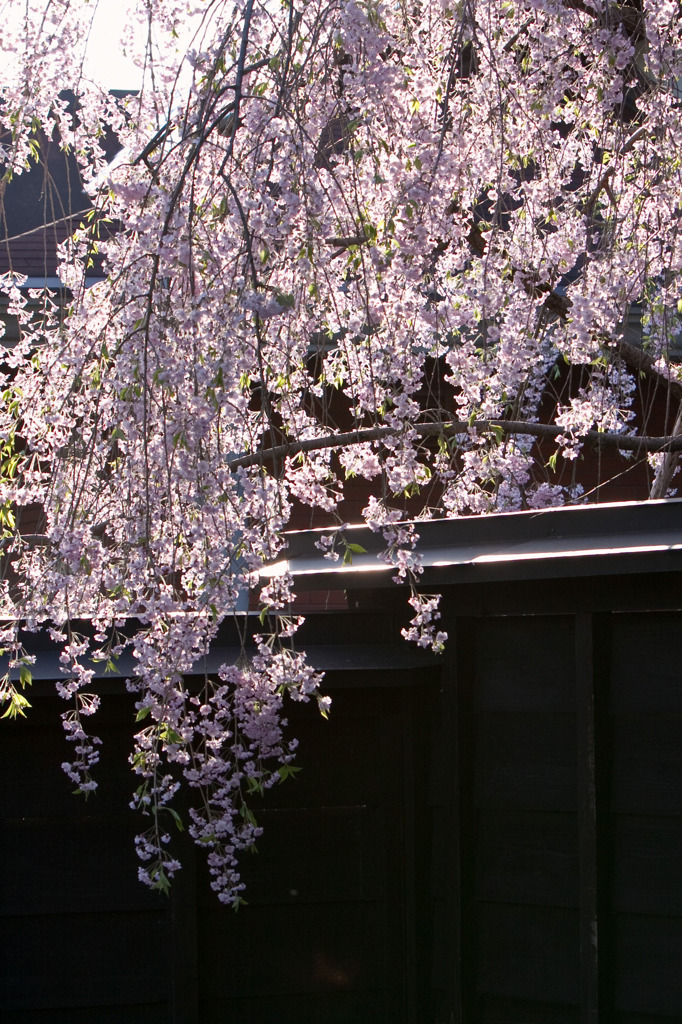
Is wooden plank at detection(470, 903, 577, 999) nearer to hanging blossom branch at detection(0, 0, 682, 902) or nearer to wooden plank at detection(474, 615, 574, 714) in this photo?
wooden plank at detection(474, 615, 574, 714)

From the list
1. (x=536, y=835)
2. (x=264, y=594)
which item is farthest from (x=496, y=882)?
(x=264, y=594)

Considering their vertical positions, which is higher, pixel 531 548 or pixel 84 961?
pixel 531 548

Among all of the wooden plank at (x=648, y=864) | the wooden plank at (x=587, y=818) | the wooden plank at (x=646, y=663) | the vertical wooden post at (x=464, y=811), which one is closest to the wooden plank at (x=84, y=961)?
the vertical wooden post at (x=464, y=811)

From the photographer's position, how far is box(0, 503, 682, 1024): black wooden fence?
124 inches

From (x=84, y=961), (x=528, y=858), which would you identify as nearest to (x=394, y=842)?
(x=528, y=858)

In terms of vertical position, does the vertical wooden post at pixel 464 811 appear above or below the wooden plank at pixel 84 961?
above

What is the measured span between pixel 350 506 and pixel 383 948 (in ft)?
14.0

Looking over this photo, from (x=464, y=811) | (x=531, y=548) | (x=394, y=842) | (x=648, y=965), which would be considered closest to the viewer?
(x=648, y=965)

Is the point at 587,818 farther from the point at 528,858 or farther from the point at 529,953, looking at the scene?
the point at 529,953

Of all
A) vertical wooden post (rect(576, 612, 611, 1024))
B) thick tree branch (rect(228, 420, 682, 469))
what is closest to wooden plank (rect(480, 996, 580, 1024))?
vertical wooden post (rect(576, 612, 611, 1024))

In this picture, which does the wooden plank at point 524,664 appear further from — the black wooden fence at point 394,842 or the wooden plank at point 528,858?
the wooden plank at point 528,858

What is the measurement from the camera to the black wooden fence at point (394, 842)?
316 cm

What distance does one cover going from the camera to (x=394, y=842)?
3.66 m

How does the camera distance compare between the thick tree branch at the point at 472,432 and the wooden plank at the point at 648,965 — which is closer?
the wooden plank at the point at 648,965
